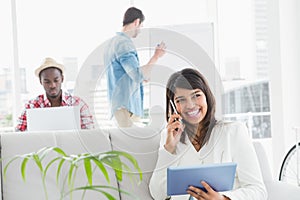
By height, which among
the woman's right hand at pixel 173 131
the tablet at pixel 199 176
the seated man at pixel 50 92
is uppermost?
the seated man at pixel 50 92

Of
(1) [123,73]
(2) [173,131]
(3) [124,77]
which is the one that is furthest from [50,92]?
(2) [173,131]

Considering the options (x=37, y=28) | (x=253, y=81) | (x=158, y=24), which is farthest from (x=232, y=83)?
(x=37, y=28)

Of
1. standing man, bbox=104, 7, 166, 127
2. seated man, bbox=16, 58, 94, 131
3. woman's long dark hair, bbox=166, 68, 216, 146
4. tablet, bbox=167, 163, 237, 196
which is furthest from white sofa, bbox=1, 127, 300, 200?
seated man, bbox=16, 58, 94, 131

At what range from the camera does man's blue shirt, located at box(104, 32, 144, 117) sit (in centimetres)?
227

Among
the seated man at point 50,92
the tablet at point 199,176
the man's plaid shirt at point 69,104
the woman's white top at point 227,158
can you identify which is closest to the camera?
the tablet at point 199,176

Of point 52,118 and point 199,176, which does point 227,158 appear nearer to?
point 199,176

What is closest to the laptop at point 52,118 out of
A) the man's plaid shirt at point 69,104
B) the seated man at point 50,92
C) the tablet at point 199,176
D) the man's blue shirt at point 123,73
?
the man's plaid shirt at point 69,104

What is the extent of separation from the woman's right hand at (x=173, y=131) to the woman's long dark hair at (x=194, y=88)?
3 centimetres

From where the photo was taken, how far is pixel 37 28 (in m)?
4.46

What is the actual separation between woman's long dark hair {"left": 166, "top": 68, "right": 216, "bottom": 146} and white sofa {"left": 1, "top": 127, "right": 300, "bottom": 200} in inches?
10.9

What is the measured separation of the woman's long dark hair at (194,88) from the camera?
7.04ft

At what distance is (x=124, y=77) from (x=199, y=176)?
27.6 inches

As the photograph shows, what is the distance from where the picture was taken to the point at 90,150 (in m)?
2.37

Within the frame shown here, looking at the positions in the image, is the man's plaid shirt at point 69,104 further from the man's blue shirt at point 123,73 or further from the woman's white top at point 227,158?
the woman's white top at point 227,158
